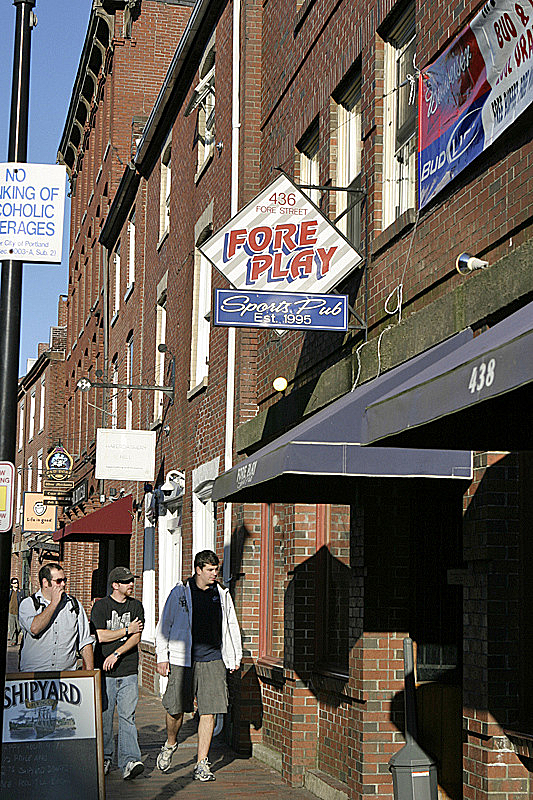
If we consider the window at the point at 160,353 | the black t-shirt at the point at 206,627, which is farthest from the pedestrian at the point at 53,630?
the window at the point at 160,353

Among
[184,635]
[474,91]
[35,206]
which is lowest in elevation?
[184,635]

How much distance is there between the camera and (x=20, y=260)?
23.6 feet

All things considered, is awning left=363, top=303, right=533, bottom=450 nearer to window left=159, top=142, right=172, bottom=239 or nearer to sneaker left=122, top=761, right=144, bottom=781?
sneaker left=122, top=761, right=144, bottom=781

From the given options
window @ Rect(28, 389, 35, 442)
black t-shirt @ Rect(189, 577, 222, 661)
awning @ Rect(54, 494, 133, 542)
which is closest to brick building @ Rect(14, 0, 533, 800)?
black t-shirt @ Rect(189, 577, 222, 661)

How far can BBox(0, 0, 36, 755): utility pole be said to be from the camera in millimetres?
6785

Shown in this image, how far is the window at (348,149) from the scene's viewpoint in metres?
10.8

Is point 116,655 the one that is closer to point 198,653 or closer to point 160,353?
point 198,653

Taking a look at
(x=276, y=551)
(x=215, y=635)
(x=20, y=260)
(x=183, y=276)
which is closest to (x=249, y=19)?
(x=183, y=276)

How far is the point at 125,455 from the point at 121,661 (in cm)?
886

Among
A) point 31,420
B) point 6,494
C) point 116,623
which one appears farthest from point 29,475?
point 6,494

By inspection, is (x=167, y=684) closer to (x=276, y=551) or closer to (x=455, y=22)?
(x=276, y=551)

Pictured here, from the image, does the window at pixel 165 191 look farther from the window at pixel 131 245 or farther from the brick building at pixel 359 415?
the window at pixel 131 245

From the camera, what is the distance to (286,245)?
9898 mm

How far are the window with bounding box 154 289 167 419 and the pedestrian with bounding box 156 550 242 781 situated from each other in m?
8.84
